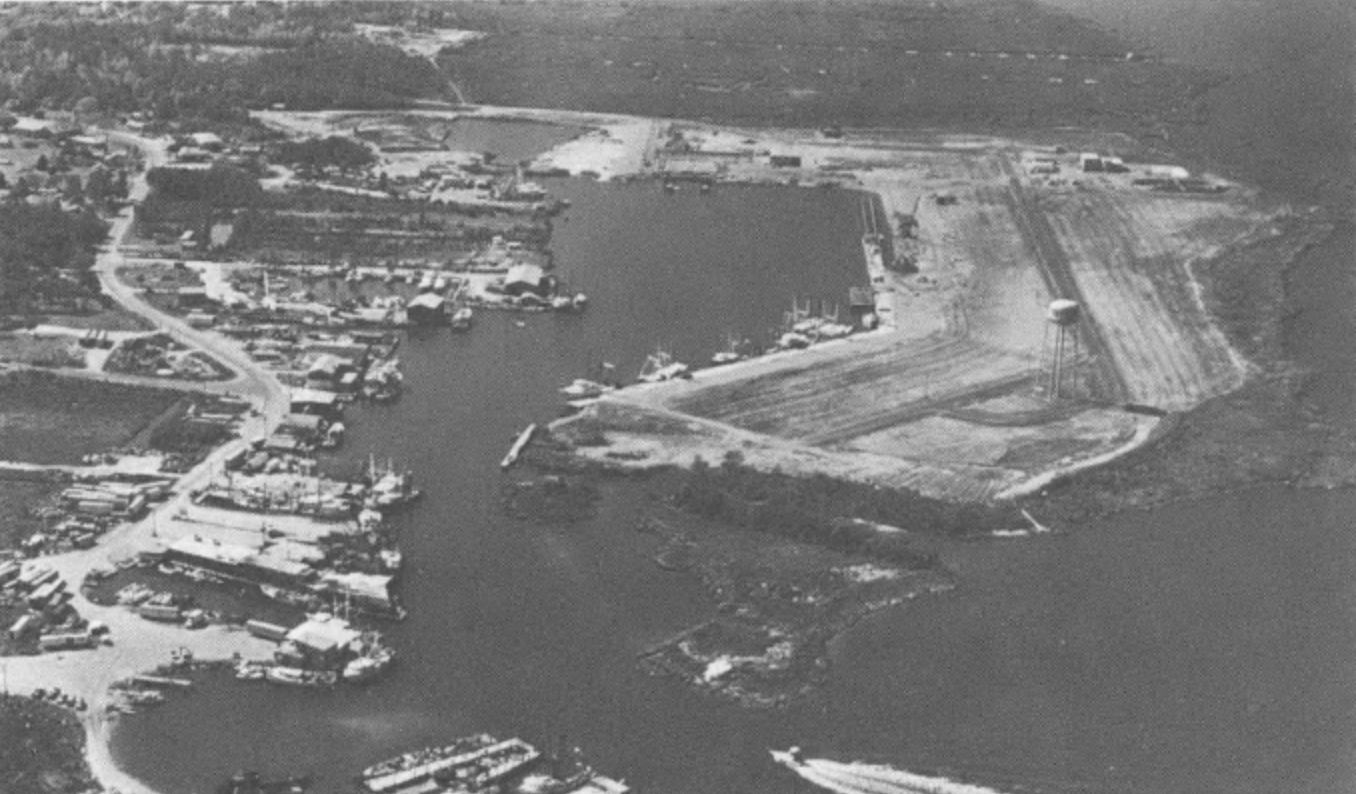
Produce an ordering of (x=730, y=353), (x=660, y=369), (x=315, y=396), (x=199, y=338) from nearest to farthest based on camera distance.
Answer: (x=315, y=396) → (x=660, y=369) → (x=199, y=338) → (x=730, y=353)

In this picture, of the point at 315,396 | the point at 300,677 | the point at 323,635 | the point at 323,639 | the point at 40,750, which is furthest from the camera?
the point at 315,396

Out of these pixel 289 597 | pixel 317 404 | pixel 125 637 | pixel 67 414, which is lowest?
pixel 125 637

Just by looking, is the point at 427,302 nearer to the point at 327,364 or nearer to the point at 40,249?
the point at 327,364

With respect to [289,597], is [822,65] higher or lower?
higher

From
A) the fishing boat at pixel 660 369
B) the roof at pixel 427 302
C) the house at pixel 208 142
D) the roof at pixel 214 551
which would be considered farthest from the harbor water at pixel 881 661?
the house at pixel 208 142

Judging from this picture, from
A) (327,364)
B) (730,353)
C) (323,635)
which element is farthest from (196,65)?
(323,635)

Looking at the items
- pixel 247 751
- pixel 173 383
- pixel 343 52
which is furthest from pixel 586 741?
pixel 343 52

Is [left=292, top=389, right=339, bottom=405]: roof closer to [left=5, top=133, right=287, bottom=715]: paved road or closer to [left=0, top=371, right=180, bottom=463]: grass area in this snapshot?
[left=5, top=133, right=287, bottom=715]: paved road

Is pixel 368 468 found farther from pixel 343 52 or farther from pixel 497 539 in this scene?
pixel 343 52
